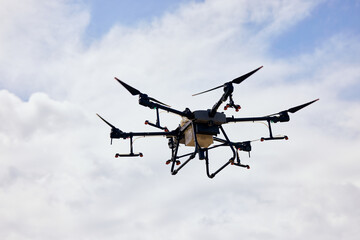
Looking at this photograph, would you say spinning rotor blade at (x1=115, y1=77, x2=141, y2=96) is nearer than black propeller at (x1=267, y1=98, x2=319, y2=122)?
Yes

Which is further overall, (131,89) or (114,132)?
(114,132)

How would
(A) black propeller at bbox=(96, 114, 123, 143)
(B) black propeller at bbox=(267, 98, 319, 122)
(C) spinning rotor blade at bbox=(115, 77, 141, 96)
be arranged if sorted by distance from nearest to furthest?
(C) spinning rotor blade at bbox=(115, 77, 141, 96) < (A) black propeller at bbox=(96, 114, 123, 143) < (B) black propeller at bbox=(267, 98, 319, 122)

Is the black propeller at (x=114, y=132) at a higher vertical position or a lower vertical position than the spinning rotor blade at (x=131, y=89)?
lower

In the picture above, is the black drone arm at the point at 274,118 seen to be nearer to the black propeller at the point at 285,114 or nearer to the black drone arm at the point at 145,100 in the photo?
the black propeller at the point at 285,114

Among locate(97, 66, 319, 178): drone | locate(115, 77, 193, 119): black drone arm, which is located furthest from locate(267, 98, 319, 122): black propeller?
locate(115, 77, 193, 119): black drone arm

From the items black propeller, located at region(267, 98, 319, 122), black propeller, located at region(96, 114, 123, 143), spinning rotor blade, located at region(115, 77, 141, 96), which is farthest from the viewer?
black propeller, located at region(267, 98, 319, 122)

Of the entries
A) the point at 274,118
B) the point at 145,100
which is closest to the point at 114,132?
the point at 145,100

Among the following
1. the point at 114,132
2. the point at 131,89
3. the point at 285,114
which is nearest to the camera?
the point at 131,89

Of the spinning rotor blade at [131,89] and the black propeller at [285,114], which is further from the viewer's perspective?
the black propeller at [285,114]

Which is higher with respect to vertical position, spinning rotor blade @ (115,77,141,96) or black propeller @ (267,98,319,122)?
spinning rotor blade @ (115,77,141,96)

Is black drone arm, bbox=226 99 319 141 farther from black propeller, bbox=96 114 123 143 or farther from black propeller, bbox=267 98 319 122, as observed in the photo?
black propeller, bbox=96 114 123 143

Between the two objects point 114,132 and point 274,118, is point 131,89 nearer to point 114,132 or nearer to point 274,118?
point 114,132

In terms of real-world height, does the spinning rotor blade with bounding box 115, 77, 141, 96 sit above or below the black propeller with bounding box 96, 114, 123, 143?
above

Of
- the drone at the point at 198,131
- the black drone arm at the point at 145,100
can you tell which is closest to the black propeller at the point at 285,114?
the drone at the point at 198,131
